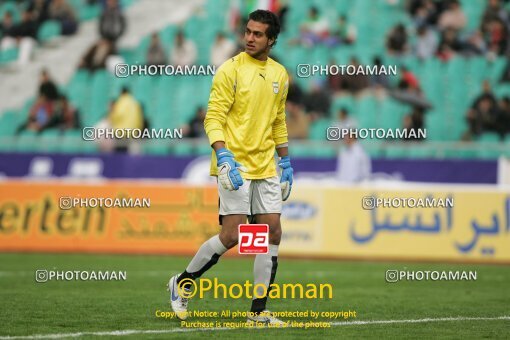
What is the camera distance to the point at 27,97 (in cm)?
2533

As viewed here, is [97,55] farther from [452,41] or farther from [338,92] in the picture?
[452,41]

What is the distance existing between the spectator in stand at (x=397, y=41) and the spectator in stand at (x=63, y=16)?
855 cm

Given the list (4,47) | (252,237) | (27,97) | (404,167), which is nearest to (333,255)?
(404,167)

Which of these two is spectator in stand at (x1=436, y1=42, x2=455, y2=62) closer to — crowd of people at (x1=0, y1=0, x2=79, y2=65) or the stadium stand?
the stadium stand

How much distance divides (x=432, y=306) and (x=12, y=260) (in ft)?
25.2

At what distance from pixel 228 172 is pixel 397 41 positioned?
14.9 meters

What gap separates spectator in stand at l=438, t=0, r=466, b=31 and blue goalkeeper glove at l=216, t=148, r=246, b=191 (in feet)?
51.2

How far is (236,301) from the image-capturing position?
10.7 metres

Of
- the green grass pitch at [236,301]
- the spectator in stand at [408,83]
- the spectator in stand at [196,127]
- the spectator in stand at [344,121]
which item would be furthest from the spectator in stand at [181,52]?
the green grass pitch at [236,301]

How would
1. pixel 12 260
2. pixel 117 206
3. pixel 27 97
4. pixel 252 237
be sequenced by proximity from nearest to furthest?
pixel 252 237 < pixel 12 260 < pixel 117 206 < pixel 27 97

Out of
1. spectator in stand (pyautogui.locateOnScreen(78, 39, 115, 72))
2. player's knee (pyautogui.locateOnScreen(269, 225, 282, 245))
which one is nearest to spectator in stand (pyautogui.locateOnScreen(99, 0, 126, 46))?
spectator in stand (pyautogui.locateOnScreen(78, 39, 115, 72))

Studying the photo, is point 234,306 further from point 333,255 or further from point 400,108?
point 400,108

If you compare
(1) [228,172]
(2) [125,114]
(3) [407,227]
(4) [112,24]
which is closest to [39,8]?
(4) [112,24]

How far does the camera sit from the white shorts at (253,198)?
8.73 metres
